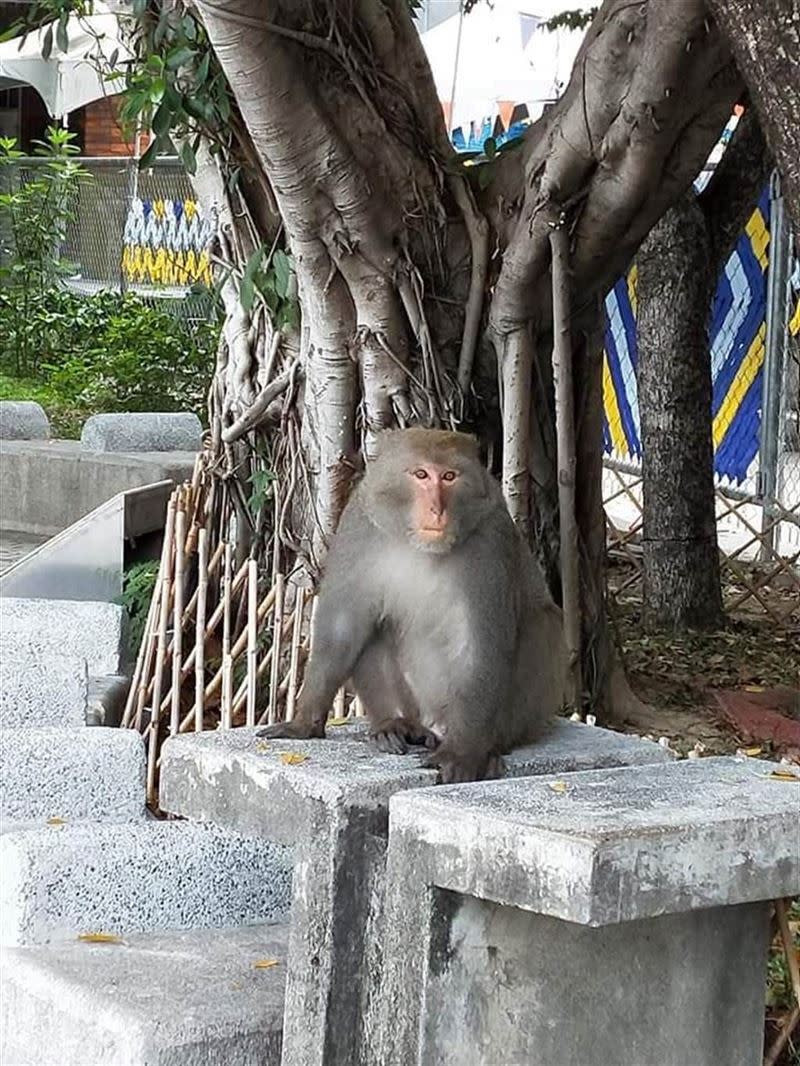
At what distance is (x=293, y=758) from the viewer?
9.93 feet

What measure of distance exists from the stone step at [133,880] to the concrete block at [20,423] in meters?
4.60

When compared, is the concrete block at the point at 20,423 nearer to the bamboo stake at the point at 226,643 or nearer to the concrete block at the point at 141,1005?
the bamboo stake at the point at 226,643

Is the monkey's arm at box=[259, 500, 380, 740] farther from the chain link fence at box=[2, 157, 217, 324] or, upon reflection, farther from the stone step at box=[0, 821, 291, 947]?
the chain link fence at box=[2, 157, 217, 324]

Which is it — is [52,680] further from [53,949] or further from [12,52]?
[12,52]

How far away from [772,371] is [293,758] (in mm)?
6127

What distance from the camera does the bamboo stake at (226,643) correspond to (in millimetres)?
4723

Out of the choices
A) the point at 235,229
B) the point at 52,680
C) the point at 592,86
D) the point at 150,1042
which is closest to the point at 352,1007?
the point at 150,1042

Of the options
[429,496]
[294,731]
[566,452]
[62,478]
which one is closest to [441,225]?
[566,452]

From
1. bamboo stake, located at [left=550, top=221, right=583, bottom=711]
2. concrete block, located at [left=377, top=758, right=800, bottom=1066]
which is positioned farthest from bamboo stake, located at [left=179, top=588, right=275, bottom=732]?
concrete block, located at [left=377, top=758, right=800, bottom=1066]

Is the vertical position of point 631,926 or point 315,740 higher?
point 315,740

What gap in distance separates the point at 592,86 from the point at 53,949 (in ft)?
8.73

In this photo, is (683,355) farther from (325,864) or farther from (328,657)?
(325,864)

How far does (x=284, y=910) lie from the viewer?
142 inches

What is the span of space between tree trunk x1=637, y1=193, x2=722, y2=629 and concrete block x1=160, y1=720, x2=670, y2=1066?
13.1 feet
